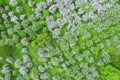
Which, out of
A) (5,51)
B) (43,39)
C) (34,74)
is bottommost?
(34,74)

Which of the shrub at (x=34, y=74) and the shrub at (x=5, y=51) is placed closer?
the shrub at (x=34, y=74)

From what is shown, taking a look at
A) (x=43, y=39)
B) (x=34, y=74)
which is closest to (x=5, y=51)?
(x=34, y=74)

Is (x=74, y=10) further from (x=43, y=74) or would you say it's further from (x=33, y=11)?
(x=43, y=74)

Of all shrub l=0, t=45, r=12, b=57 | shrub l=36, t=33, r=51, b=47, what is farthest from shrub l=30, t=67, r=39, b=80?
shrub l=0, t=45, r=12, b=57

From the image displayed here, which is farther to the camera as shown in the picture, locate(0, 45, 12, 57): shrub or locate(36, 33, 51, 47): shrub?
locate(0, 45, 12, 57): shrub

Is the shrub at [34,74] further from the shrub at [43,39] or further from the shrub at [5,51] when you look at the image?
the shrub at [5,51]

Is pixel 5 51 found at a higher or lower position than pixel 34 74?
higher

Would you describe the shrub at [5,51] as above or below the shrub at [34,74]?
above

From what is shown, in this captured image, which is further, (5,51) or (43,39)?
(5,51)

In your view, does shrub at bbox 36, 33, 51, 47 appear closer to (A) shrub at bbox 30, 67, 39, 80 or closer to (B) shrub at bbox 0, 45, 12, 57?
(A) shrub at bbox 30, 67, 39, 80

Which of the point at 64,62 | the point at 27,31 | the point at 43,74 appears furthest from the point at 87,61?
the point at 27,31

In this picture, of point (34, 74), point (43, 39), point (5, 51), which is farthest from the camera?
point (5, 51)


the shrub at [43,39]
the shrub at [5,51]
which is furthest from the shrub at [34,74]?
the shrub at [5,51]

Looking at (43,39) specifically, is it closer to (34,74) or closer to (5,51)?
(34,74)
